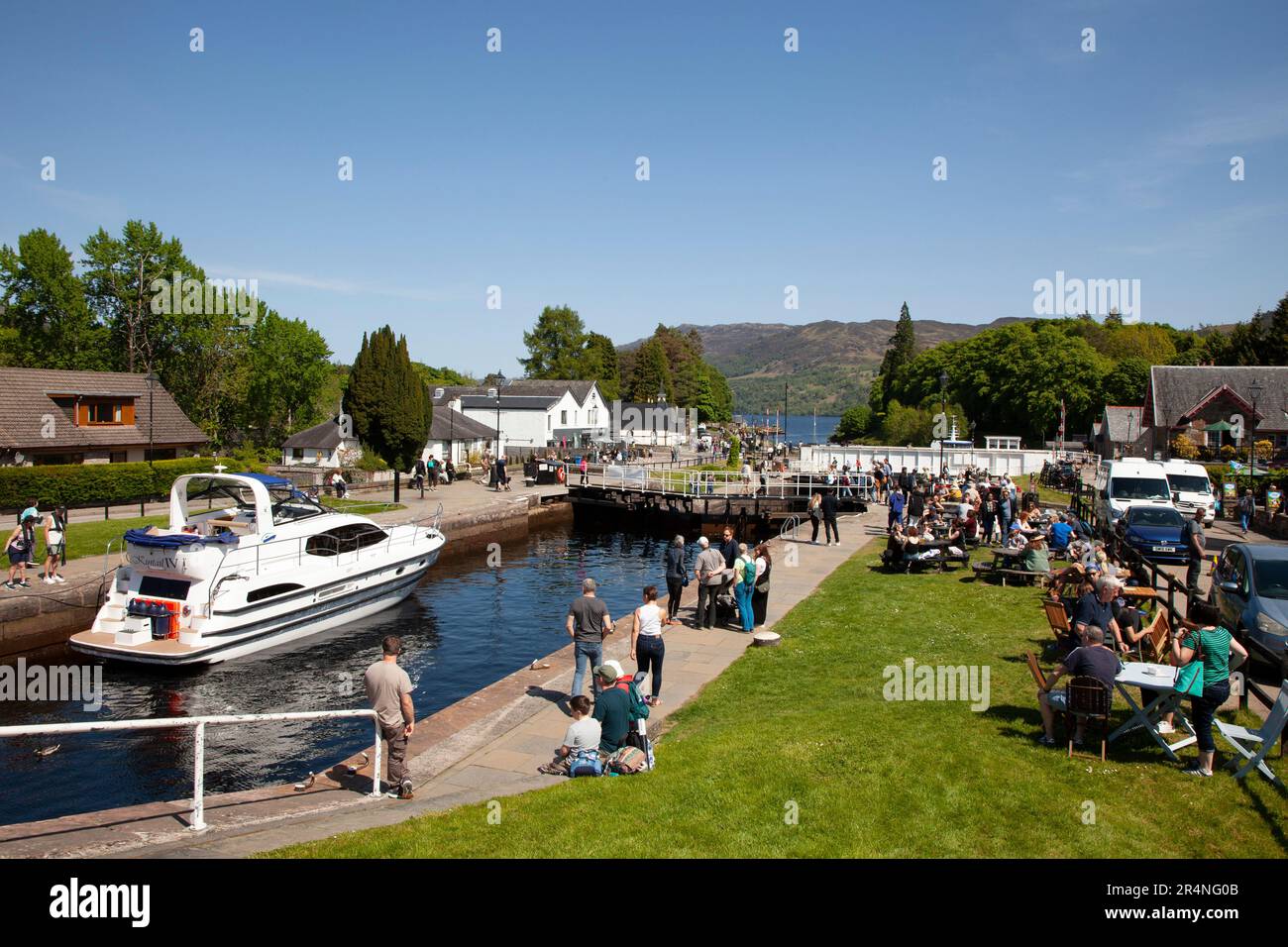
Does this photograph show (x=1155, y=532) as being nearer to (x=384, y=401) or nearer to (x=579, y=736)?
(x=579, y=736)

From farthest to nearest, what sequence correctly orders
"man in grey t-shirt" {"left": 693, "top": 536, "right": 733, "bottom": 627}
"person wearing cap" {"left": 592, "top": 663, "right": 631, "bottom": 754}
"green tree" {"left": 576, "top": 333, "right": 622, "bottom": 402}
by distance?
1. "green tree" {"left": 576, "top": 333, "right": 622, "bottom": 402}
2. "man in grey t-shirt" {"left": 693, "top": 536, "right": 733, "bottom": 627}
3. "person wearing cap" {"left": 592, "top": 663, "right": 631, "bottom": 754}

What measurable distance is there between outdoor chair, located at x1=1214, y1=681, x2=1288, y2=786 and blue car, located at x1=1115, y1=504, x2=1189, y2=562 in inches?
595

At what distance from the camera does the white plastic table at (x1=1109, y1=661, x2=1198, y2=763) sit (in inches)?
352

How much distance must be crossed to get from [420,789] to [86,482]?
3125 cm

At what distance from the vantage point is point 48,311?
191ft

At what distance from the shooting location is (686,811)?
8047 mm

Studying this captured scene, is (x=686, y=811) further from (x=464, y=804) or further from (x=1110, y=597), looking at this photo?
(x=1110, y=597)

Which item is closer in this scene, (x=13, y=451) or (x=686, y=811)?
(x=686, y=811)

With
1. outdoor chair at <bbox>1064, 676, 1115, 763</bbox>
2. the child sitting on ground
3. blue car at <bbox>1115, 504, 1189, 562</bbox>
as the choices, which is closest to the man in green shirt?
blue car at <bbox>1115, 504, 1189, 562</bbox>

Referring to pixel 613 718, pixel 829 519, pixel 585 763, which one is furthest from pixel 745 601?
pixel 829 519

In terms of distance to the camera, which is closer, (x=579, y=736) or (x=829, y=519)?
(x=579, y=736)

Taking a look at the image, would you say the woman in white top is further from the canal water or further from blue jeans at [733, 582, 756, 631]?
the canal water
